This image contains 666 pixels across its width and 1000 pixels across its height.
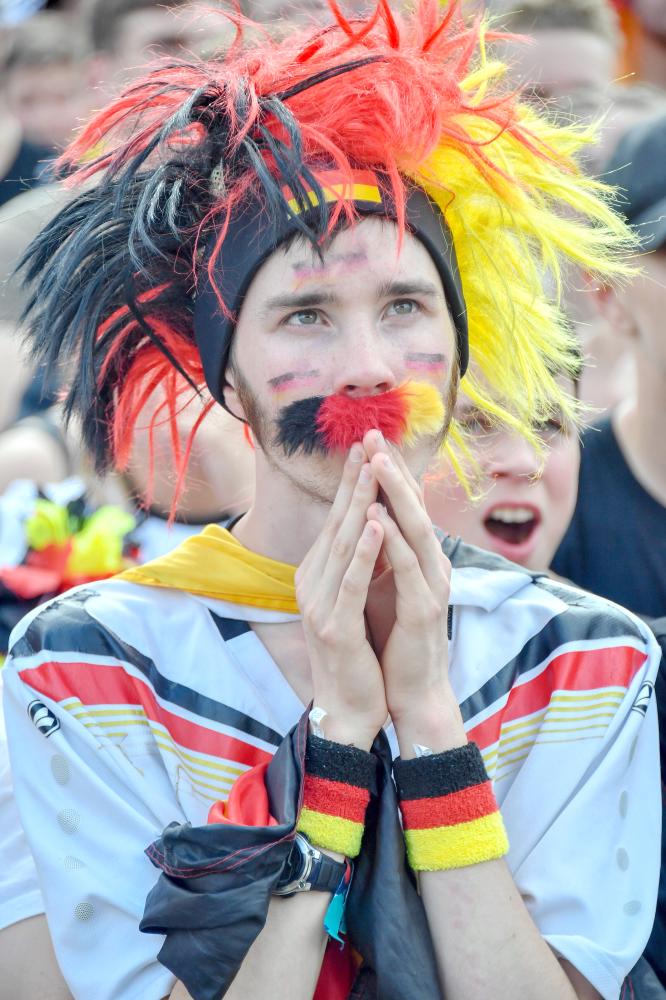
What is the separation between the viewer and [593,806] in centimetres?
219

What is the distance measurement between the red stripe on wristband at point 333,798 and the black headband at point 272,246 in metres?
0.81

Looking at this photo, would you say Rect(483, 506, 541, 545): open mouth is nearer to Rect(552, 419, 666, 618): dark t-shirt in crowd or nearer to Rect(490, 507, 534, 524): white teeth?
Rect(490, 507, 534, 524): white teeth

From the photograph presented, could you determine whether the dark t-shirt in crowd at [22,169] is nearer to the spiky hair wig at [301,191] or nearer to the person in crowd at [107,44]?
the person in crowd at [107,44]

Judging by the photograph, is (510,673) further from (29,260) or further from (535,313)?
(29,260)

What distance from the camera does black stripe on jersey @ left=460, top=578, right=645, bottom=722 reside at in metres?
2.33

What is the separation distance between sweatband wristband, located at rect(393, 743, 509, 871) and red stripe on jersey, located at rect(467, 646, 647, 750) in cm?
24

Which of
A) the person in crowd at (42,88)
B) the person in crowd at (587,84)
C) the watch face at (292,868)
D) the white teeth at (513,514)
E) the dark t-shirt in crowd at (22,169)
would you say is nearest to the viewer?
the watch face at (292,868)

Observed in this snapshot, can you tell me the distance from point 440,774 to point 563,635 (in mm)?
456

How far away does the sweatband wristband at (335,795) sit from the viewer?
6.56ft

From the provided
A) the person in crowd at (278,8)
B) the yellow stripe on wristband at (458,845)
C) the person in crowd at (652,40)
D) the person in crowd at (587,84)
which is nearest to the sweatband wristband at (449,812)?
the yellow stripe on wristband at (458,845)

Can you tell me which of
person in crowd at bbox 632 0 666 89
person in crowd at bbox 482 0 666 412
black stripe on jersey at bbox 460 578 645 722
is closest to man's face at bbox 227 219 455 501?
black stripe on jersey at bbox 460 578 645 722

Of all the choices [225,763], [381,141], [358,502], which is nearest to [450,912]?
[225,763]

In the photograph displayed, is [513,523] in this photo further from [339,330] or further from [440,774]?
[440,774]

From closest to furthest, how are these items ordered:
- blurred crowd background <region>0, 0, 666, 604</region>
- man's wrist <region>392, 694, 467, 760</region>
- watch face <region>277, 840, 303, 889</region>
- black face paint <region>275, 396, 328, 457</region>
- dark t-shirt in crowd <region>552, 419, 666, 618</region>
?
watch face <region>277, 840, 303, 889</region>, man's wrist <region>392, 694, 467, 760</region>, black face paint <region>275, 396, 328, 457</region>, blurred crowd background <region>0, 0, 666, 604</region>, dark t-shirt in crowd <region>552, 419, 666, 618</region>
